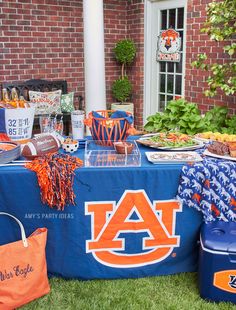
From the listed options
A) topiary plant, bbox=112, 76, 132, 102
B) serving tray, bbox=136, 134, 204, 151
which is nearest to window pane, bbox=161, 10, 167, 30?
topiary plant, bbox=112, 76, 132, 102

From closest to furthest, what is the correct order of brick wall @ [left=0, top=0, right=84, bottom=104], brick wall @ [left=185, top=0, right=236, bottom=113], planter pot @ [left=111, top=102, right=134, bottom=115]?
brick wall @ [left=185, top=0, right=236, bottom=113]
brick wall @ [left=0, top=0, right=84, bottom=104]
planter pot @ [left=111, top=102, right=134, bottom=115]

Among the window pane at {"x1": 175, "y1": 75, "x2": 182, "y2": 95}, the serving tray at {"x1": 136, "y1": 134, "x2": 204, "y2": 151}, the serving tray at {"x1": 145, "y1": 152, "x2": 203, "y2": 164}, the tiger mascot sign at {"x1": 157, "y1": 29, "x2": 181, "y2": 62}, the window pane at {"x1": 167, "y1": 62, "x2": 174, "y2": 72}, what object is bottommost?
the serving tray at {"x1": 145, "y1": 152, "x2": 203, "y2": 164}

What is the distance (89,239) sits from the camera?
218cm

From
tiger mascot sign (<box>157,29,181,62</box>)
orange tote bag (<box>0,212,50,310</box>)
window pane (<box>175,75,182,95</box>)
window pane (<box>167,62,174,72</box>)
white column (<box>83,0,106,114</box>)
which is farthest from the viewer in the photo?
window pane (<box>167,62,174,72</box>)

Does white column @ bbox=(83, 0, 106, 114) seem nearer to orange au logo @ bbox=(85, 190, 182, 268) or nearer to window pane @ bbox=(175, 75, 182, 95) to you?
window pane @ bbox=(175, 75, 182, 95)

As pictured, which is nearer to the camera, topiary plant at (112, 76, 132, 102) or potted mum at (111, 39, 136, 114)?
potted mum at (111, 39, 136, 114)

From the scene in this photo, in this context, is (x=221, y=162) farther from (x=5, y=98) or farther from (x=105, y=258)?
(x=5, y=98)

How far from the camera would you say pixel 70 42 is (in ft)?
18.5

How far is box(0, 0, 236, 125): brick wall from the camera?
487 cm

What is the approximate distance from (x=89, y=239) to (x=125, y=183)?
392 millimetres

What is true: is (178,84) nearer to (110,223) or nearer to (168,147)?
(168,147)

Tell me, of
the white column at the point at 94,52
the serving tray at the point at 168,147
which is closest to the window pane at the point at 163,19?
the white column at the point at 94,52

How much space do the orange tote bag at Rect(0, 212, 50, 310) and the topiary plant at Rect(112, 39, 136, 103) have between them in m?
4.14

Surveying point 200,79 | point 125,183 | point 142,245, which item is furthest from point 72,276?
point 200,79
